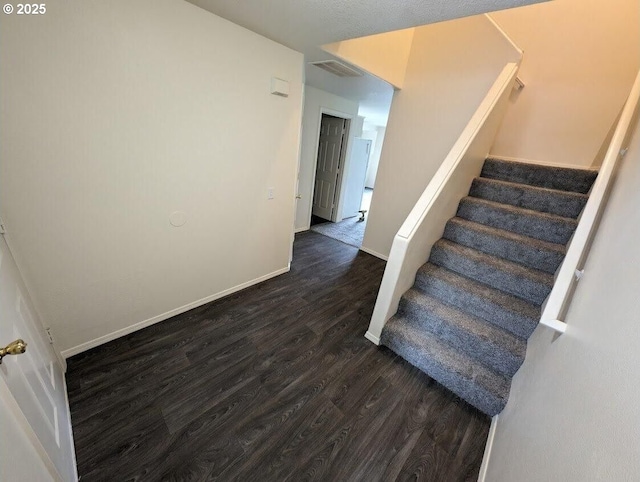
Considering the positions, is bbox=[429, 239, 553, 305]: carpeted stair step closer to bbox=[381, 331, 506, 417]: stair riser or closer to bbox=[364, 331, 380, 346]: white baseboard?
bbox=[381, 331, 506, 417]: stair riser

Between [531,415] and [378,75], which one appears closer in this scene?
[531,415]

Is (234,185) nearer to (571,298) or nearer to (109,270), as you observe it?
(109,270)

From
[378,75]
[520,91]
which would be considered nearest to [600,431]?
[378,75]

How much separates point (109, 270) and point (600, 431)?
245 centimetres

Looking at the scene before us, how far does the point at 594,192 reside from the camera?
1.44 metres

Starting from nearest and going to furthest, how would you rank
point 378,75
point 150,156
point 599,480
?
point 599,480, point 150,156, point 378,75

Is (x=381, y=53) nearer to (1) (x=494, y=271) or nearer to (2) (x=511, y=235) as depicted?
(2) (x=511, y=235)

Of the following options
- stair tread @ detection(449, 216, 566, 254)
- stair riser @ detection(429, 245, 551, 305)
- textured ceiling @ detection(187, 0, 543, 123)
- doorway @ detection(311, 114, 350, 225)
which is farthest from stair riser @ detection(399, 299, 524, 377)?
doorway @ detection(311, 114, 350, 225)

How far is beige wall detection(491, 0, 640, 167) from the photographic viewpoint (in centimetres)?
242

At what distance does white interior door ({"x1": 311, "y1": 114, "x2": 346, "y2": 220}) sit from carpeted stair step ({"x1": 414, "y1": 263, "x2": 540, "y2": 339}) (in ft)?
10.4

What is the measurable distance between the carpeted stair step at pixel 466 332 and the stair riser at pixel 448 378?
20 centimetres

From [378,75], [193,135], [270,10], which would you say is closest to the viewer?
[270,10]

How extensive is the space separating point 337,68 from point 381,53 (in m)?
0.52

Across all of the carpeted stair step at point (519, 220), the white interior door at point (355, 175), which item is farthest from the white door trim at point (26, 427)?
the white interior door at point (355, 175)
